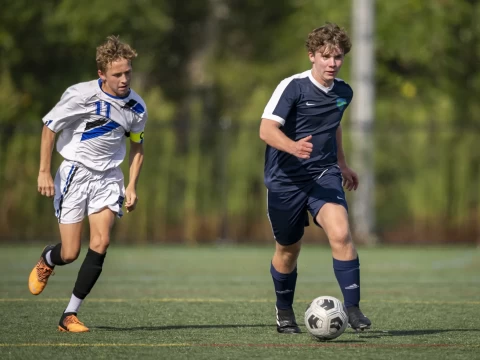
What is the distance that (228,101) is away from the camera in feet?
103

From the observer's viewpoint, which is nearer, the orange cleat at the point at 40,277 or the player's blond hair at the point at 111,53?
the player's blond hair at the point at 111,53

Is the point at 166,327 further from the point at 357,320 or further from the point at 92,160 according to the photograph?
the point at 357,320

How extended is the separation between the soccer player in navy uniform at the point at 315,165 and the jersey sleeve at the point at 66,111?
1475mm

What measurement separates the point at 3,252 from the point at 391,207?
8633 millimetres

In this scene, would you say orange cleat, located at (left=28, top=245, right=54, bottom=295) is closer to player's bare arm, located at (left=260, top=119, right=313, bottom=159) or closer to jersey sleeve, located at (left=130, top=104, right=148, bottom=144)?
jersey sleeve, located at (left=130, top=104, right=148, bottom=144)

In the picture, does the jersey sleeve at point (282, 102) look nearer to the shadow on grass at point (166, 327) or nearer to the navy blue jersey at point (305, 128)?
the navy blue jersey at point (305, 128)

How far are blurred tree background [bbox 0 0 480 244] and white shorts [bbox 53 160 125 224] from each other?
13.4 metres

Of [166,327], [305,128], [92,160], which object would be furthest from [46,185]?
[305,128]

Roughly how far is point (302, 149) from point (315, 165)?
27.7 inches

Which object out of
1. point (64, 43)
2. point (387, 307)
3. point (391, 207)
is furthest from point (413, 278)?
point (64, 43)

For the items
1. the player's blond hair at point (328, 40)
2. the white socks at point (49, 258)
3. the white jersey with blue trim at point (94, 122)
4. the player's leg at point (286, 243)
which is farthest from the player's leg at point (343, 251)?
the white socks at point (49, 258)

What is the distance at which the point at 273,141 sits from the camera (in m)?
7.18

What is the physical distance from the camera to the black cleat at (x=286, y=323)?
7.72 m

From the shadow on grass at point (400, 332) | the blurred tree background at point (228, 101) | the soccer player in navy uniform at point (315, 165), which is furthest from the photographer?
the blurred tree background at point (228, 101)
